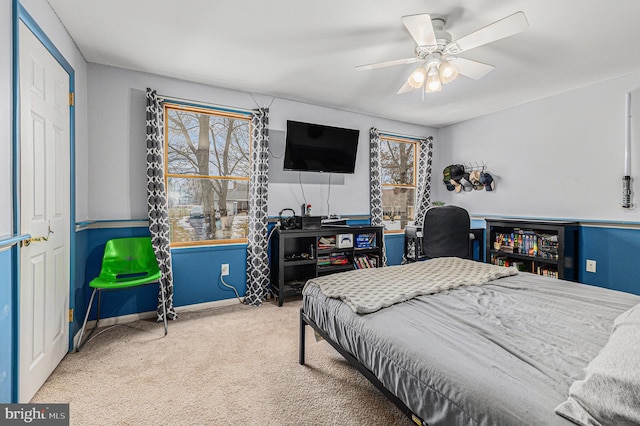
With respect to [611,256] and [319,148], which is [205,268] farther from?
[611,256]

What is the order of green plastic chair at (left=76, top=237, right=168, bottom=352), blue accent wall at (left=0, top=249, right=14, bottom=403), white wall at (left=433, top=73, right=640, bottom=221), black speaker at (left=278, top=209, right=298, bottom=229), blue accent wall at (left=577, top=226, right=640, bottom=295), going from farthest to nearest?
black speaker at (left=278, top=209, right=298, bottom=229), white wall at (left=433, top=73, right=640, bottom=221), blue accent wall at (left=577, top=226, right=640, bottom=295), green plastic chair at (left=76, top=237, right=168, bottom=352), blue accent wall at (left=0, top=249, right=14, bottom=403)

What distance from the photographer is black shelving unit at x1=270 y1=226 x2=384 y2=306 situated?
132 inches

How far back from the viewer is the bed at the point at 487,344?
2.57ft

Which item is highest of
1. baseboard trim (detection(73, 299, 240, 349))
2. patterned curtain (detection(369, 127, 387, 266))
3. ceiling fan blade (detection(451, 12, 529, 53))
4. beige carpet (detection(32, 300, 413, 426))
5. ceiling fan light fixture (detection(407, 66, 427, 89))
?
ceiling fan blade (detection(451, 12, 529, 53))

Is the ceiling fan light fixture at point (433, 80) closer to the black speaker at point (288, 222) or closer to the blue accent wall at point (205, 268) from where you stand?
the black speaker at point (288, 222)

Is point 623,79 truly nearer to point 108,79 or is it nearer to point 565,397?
point 565,397

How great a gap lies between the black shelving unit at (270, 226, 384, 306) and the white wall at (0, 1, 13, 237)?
2133 mm

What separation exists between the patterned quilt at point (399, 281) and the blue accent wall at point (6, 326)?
5.11 ft

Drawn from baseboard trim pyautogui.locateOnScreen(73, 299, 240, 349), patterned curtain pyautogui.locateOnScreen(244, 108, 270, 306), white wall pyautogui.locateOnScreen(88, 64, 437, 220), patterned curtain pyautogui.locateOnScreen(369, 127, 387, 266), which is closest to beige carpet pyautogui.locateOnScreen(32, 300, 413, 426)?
baseboard trim pyautogui.locateOnScreen(73, 299, 240, 349)

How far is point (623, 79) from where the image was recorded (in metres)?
2.93

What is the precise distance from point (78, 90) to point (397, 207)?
4.10m

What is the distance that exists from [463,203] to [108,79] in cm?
476

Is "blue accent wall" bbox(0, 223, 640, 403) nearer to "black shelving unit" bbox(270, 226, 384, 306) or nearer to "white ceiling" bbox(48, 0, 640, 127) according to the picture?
"black shelving unit" bbox(270, 226, 384, 306)

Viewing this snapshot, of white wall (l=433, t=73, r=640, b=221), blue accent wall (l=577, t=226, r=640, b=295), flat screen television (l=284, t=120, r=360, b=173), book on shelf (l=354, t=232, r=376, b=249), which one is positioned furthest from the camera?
book on shelf (l=354, t=232, r=376, b=249)
